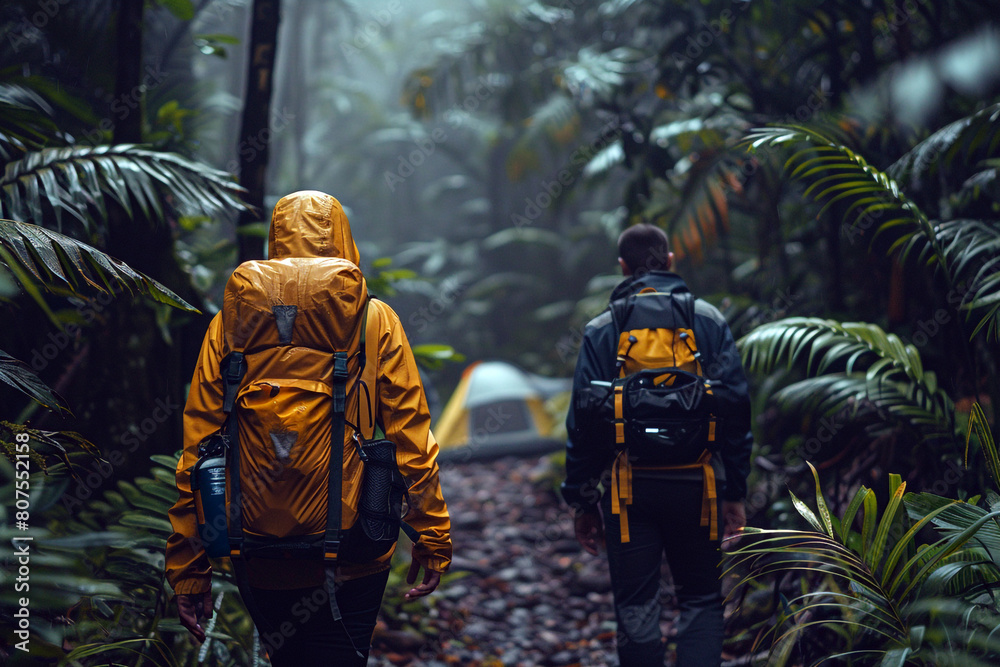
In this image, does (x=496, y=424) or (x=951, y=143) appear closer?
(x=951, y=143)

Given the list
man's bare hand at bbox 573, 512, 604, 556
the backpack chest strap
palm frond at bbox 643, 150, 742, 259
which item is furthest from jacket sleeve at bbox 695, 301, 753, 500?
palm frond at bbox 643, 150, 742, 259

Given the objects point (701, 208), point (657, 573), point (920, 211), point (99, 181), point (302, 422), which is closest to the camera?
point (302, 422)

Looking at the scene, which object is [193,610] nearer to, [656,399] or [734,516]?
[656,399]

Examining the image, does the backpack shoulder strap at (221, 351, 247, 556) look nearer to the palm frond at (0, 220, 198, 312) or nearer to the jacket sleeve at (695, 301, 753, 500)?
the palm frond at (0, 220, 198, 312)

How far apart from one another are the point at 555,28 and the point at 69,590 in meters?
9.61

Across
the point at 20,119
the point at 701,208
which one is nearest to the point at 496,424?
the point at 701,208

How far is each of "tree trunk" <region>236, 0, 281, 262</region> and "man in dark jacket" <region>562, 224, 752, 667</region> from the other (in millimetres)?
2026

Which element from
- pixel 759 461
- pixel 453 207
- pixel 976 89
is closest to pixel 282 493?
pixel 759 461

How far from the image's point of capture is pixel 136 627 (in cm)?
253

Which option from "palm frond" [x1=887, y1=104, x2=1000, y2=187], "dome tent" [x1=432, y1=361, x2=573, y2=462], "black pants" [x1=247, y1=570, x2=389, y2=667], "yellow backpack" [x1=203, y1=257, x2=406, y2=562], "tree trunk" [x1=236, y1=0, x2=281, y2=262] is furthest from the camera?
"dome tent" [x1=432, y1=361, x2=573, y2=462]

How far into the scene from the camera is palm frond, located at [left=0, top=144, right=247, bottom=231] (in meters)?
2.70

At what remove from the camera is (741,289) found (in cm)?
607

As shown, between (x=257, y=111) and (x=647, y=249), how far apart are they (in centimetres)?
223

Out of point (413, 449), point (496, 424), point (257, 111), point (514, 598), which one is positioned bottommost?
point (514, 598)
